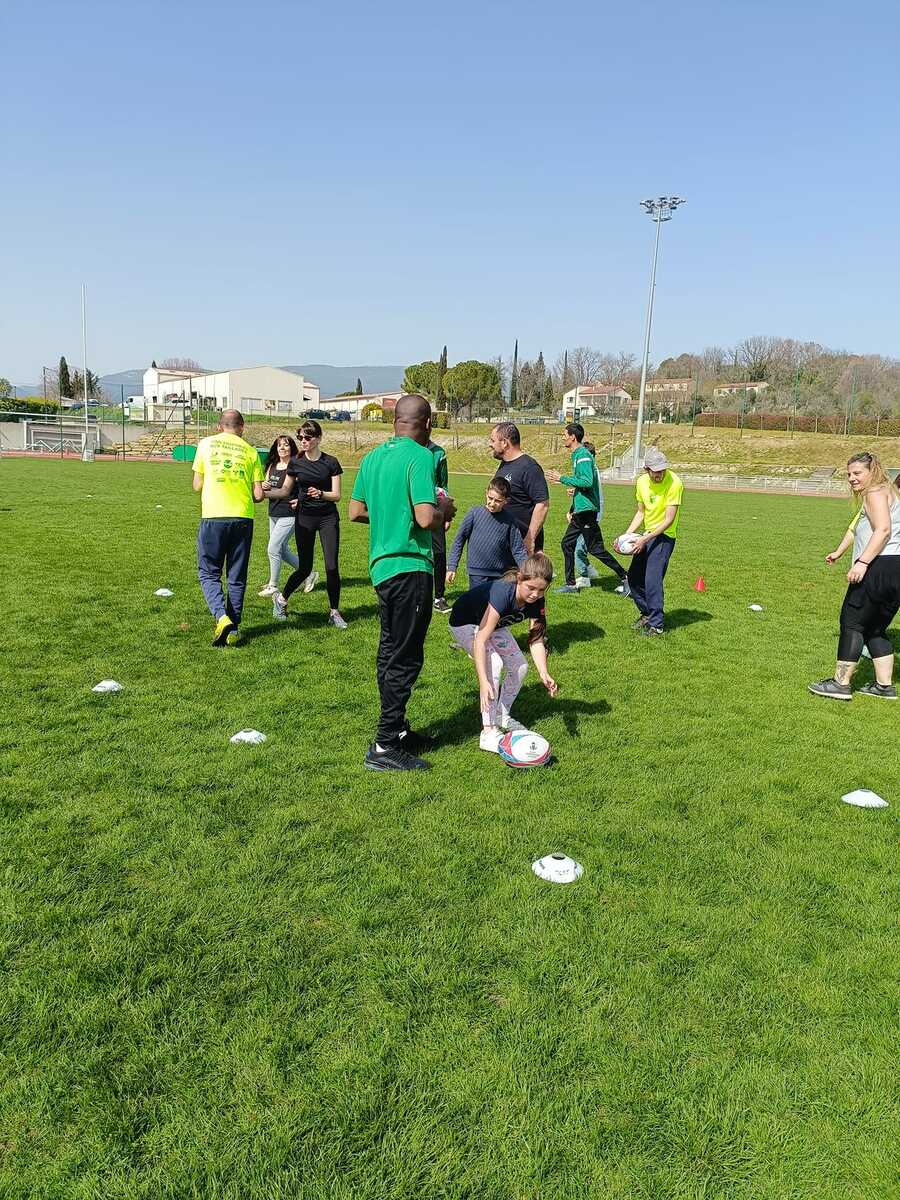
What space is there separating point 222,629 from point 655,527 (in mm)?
4554

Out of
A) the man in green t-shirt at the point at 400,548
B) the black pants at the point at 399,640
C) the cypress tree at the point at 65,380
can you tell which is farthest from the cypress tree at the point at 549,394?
the black pants at the point at 399,640

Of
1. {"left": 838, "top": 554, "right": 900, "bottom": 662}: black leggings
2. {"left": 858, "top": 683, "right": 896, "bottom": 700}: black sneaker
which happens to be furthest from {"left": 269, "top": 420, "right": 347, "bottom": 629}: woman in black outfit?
{"left": 858, "top": 683, "right": 896, "bottom": 700}: black sneaker

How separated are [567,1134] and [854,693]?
223 inches

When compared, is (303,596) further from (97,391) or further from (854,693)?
(97,391)

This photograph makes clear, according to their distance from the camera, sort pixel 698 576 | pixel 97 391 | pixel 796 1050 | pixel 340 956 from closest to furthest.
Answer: pixel 796 1050 < pixel 340 956 < pixel 698 576 < pixel 97 391

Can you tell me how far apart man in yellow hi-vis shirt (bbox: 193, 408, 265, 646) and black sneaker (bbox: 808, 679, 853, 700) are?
17.4 ft

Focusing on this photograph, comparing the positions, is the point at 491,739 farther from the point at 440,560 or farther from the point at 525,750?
the point at 440,560

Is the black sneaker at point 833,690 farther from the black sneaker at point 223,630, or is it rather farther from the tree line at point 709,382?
the tree line at point 709,382

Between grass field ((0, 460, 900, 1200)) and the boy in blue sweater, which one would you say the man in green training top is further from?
grass field ((0, 460, 900, 1200))

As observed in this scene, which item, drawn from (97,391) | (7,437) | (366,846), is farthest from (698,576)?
(97,391)

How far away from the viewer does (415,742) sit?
202 inches

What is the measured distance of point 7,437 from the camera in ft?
153

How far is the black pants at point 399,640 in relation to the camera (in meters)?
4.62

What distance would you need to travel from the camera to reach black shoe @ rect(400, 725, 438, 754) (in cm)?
506
